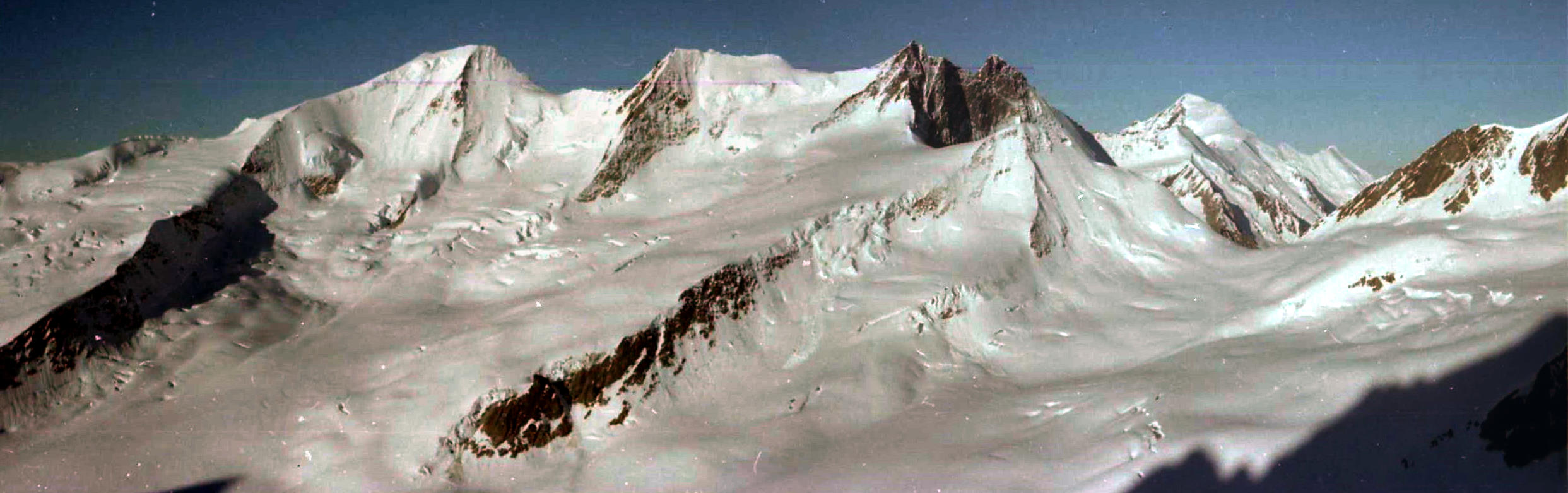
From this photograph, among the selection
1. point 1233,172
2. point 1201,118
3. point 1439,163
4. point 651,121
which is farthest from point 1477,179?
point 1201,118

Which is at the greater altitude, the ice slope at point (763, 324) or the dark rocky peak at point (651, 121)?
the dark rocky peak at point (651, 121)

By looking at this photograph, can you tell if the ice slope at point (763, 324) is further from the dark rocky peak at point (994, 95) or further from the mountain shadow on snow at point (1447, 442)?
the dark rocky peak at point (994, 95)

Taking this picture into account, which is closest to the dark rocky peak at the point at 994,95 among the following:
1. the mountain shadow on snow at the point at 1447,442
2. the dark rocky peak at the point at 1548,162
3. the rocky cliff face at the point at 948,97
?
the rocky cliff face at the point at 948,97

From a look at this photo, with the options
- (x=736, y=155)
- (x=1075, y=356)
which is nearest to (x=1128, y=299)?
(x=1075, y=356)

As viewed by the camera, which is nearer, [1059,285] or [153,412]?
[153,412]

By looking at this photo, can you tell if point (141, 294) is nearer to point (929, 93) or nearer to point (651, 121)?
point (651, 121)

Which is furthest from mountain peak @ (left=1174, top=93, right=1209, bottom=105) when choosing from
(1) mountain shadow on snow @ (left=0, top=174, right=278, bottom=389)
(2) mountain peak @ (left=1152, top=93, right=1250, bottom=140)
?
(1) mountain shadow on snow @ (left=0, top=174, right=278, bottom=389)

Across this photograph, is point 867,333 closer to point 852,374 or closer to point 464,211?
point 852,374
